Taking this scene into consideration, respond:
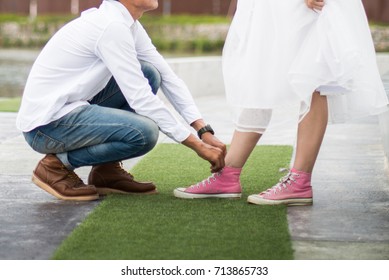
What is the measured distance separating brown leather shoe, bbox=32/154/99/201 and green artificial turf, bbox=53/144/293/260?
110mm

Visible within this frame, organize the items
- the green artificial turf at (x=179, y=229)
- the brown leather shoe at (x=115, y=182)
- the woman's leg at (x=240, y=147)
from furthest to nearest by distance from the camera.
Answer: the brown leather shoe at (x=115, y=182) → the woman's leg at (x=240, y=147) → the green artificial turf at (x=179, y=229)

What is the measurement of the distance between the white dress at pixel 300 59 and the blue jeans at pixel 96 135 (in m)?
0.45

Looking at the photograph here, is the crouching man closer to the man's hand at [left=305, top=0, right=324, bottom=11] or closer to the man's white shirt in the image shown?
the man's white shirt

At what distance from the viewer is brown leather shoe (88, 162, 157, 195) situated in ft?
13.8

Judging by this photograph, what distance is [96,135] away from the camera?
393 cm

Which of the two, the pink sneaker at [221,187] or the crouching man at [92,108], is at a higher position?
the crouching man at [92,108]

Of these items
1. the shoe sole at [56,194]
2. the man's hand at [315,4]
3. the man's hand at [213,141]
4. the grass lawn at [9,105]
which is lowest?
the grass lawn at [9,105]

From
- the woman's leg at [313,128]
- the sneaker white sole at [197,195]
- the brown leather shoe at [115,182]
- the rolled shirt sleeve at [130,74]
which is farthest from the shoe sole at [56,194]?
the woman's leg at [313,128]

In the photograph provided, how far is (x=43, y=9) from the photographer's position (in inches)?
1215

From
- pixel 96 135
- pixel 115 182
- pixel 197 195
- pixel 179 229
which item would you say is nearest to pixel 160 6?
pixel 115 182

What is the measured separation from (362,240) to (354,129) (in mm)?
3398

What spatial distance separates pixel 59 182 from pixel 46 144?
0.20 m

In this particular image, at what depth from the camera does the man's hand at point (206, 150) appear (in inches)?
151

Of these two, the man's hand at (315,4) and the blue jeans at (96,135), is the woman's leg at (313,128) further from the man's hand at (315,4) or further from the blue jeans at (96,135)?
the blue jeans at (96,135)
